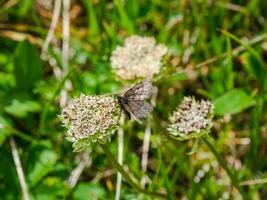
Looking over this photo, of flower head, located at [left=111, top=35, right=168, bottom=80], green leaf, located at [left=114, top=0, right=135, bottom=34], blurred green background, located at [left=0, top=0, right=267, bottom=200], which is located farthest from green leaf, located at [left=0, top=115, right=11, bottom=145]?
green leaf, located at [left=114, top=0, right=135, bottom=34]

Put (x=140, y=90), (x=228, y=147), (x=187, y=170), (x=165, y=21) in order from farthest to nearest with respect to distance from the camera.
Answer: (x=165, y=21) < (x=228, y=147) < (x=187, y=170) < (x=140, y=90)

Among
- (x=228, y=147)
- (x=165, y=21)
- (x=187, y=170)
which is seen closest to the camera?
(x=187, y=170)

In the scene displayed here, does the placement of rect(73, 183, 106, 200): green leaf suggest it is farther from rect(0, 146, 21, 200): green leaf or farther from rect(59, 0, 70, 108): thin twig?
rect(59, 0, 70, 108): thin twig

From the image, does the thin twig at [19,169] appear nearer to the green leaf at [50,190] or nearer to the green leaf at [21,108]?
the green leaf at [50,190]

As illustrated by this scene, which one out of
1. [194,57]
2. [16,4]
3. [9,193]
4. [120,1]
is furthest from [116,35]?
[9,193]

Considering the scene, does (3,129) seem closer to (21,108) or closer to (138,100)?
(21,108)

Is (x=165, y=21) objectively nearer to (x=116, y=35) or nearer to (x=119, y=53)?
(x=116, y=35)
